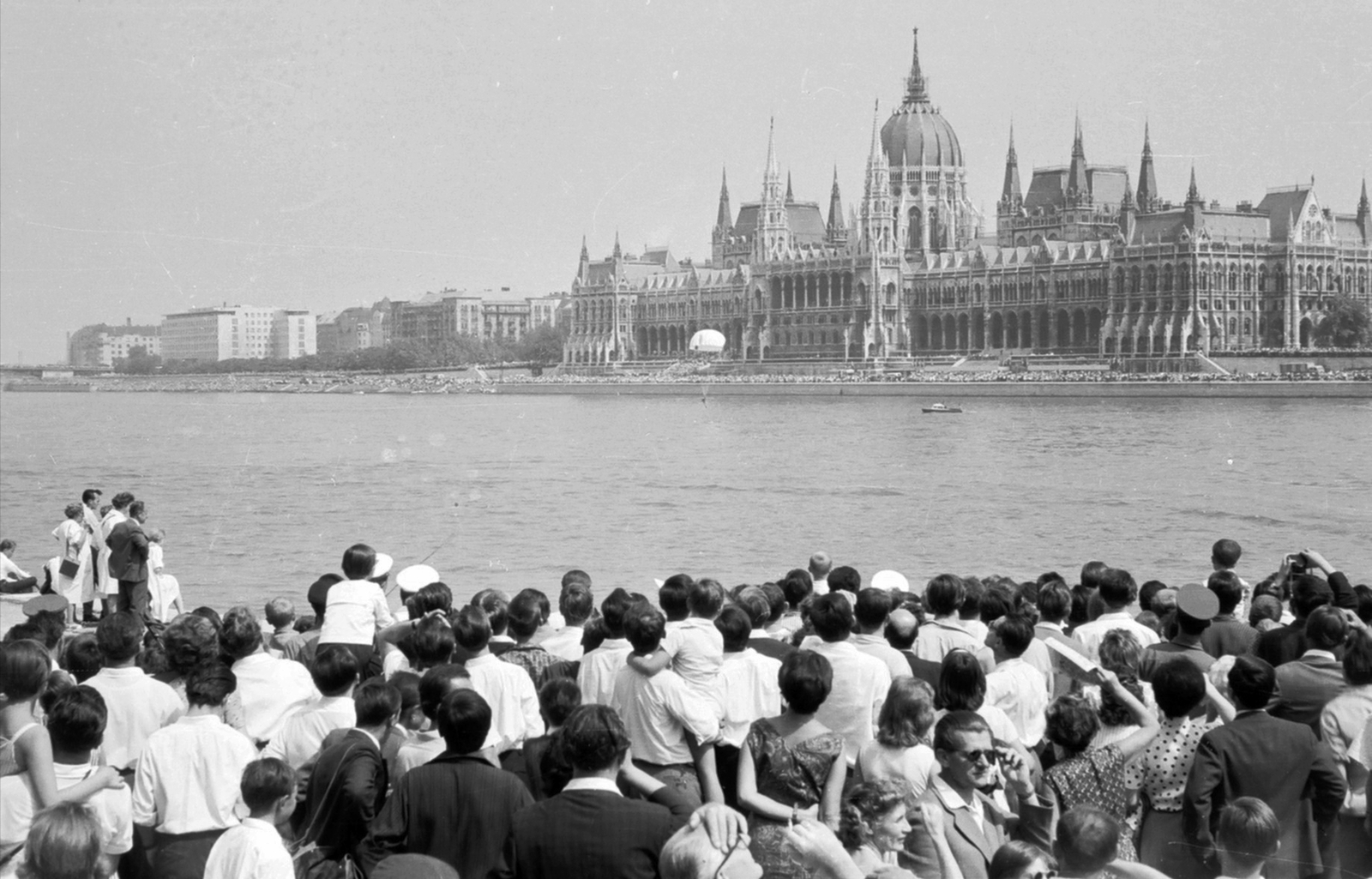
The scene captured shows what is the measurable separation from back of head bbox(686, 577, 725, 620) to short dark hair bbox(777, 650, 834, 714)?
3.82ft

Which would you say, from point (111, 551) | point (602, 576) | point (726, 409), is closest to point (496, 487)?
point (602, 576)

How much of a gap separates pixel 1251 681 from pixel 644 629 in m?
1.91

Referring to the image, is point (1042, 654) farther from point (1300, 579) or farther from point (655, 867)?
point (655, 867)

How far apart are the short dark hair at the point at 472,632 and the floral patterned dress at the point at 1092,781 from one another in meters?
1.99

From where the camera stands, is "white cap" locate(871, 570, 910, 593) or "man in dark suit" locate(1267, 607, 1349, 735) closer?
"man in dark suit" locate(1267, 607, 1349, 735)

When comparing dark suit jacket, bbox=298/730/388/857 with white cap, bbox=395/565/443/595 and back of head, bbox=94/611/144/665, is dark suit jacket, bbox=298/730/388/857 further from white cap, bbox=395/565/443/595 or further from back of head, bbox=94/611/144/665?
white cap, bbox=395/565/443/595

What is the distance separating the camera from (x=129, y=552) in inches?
438

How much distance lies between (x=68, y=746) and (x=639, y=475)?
34078 mm

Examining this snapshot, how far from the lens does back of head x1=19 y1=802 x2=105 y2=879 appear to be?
3.79 m

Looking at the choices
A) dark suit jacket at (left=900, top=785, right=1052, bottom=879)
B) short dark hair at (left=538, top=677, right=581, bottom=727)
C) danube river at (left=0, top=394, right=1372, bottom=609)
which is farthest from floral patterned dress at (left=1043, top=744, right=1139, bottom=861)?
danube river at (left=0, top=394, right=1372, bottom=609)

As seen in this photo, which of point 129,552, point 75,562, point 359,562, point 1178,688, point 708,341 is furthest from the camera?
point 708,341

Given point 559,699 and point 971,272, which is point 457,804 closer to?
point 559,699

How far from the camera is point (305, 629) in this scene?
8.07 metres

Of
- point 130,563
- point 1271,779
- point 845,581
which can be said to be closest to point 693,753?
point 1271,779
